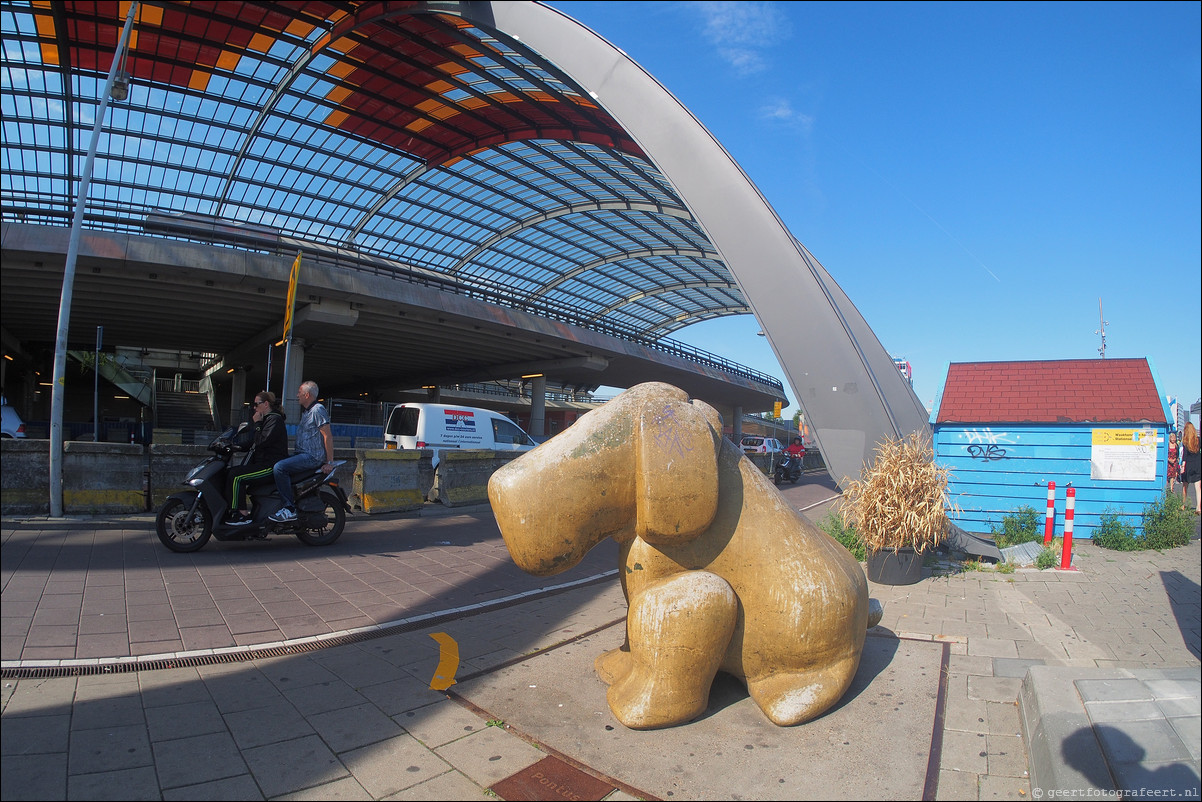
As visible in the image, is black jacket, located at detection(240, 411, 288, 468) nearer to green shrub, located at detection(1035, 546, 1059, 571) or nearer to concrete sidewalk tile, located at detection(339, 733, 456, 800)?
concrete sidewalk tile, located at detection(339, 733, 456, 800)

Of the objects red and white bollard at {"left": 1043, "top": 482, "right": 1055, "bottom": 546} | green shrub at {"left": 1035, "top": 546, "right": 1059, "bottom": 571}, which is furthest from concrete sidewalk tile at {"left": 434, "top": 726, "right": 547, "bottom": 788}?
red and white bollard at {"left": 1043, "top": 482, "right": 1055, "bottom": 546}

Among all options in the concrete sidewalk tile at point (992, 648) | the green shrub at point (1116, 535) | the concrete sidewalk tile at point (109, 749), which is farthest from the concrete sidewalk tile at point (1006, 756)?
the green shrub at point (1116, 535)

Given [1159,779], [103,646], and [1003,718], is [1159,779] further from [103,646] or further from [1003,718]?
[103,646]

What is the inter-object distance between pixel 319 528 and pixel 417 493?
11.0 feet

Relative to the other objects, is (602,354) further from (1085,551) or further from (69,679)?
(69,679)

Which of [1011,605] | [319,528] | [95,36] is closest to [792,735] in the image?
[1011,605]

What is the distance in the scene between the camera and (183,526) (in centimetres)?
581

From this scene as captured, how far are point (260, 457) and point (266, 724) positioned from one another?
4089mm

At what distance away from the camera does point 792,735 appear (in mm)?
2707

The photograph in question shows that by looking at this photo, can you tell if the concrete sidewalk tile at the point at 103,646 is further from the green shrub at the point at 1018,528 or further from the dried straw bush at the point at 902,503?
the green shrub at the point at 1018,528

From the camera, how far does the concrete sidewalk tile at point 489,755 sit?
7.70ft

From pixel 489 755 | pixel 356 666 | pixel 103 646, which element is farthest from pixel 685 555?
pixel 103 646

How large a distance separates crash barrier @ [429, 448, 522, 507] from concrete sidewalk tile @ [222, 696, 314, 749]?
7615 millimetres

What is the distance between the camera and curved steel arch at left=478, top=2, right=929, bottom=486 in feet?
22.7
